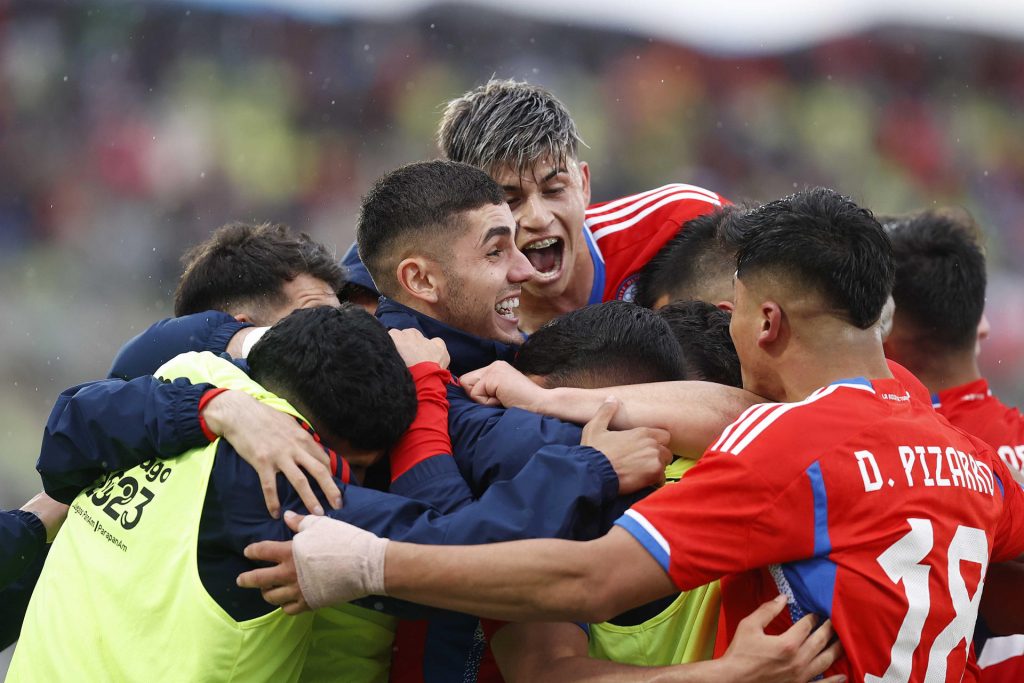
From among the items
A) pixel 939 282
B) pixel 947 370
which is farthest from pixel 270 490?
pixel 939 282

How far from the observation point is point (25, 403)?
8617 mm

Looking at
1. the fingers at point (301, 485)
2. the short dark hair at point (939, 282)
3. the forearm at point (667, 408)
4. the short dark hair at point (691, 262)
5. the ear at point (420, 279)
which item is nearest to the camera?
the fingers at point (301, 485)

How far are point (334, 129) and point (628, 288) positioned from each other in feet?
19.3

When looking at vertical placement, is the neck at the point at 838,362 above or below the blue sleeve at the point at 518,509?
above

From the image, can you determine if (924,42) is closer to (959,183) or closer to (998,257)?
(959,183)

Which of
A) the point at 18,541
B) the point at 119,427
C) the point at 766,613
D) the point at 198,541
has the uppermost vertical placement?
the point at 119,427

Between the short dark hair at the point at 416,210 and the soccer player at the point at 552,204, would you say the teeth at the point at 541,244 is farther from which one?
the short dark hair at the point at 416,210

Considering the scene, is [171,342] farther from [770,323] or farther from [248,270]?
→ [770,323]

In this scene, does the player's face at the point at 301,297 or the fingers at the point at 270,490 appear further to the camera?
the player's face at the point at 301,297

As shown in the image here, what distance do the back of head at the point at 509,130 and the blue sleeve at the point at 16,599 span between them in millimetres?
2011

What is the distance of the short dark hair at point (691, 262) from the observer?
168 inches

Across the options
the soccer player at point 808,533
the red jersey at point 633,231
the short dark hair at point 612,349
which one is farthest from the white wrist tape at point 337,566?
the red jersey at point 633,231

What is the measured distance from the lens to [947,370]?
4.89 meters

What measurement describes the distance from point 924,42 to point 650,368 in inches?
388
